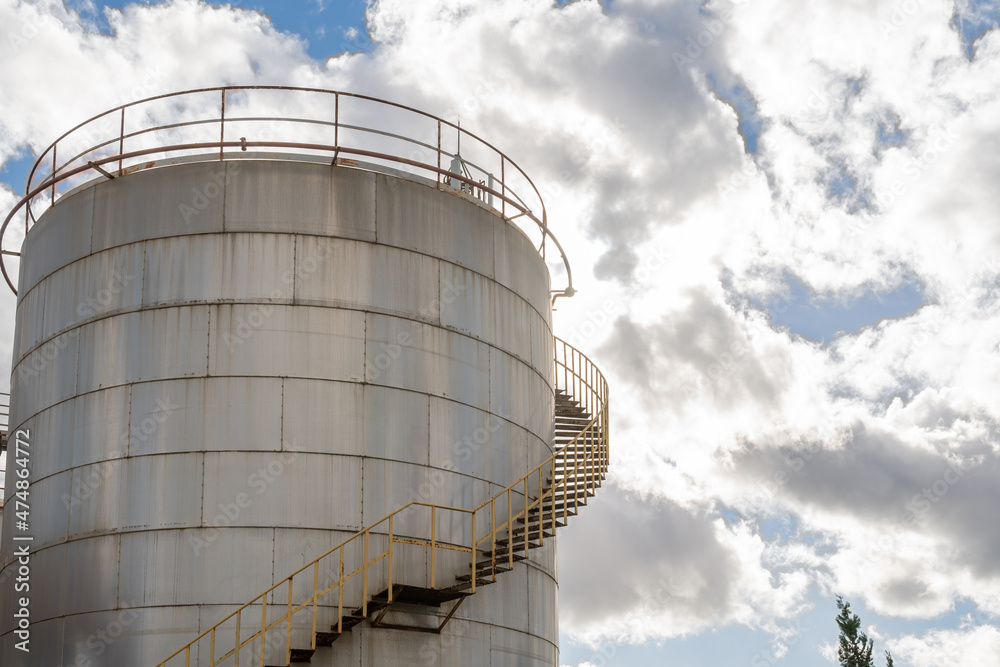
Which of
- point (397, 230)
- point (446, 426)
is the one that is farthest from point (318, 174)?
point (446, 426)

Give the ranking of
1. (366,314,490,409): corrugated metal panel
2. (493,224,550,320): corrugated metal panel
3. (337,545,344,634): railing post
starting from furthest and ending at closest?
(493,224,550,320): corrugated metal panel, (366,314,490,409): corrugated metal panel, (337,545,344,634): railing post

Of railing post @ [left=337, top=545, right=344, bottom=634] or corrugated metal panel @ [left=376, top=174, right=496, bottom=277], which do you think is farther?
corrugated metal panel @ [left=376, top=174, right=496, bottom=277]

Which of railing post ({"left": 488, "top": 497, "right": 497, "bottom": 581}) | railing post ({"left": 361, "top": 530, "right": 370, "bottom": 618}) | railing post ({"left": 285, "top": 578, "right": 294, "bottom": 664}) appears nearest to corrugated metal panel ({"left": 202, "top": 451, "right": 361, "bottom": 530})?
railing post ({"left": 361, "top": 530, "right": 370, "bottom": 618})

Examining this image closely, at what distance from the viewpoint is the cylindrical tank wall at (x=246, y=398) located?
15.8 m

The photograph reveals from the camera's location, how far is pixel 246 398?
1634 cm

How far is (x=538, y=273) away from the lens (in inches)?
821

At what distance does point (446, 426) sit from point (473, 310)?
2.17m

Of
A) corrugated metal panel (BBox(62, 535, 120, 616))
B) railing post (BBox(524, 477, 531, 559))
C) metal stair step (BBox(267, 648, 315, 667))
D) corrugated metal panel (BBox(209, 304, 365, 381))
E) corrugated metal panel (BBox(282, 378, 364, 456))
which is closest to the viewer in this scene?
metal stair step (BBox(267, 648, 315, 667))

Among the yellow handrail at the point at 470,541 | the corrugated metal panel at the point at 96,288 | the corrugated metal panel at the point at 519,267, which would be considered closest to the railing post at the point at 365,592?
the yellow handrail at the point at 470,541

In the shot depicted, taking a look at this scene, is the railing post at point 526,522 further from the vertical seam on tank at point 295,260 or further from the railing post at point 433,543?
the vertical seam on tank at point 295,260

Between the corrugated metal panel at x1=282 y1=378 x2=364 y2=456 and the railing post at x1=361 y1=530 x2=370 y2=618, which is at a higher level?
the corrugated metal panel at x1=282 y1=378 x2=364 y2=456

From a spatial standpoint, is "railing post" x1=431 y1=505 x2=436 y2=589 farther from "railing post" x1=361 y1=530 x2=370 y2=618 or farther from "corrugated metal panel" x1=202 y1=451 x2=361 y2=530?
"corrugated metal panel" x1=202 y1=451 x2=361 y2=530

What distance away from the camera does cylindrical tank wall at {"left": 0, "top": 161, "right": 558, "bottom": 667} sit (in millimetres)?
15820

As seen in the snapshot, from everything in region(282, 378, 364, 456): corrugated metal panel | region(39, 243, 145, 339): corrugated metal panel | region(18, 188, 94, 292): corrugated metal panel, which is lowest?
region(282, 378, 364, 456): corrugated metal panel
